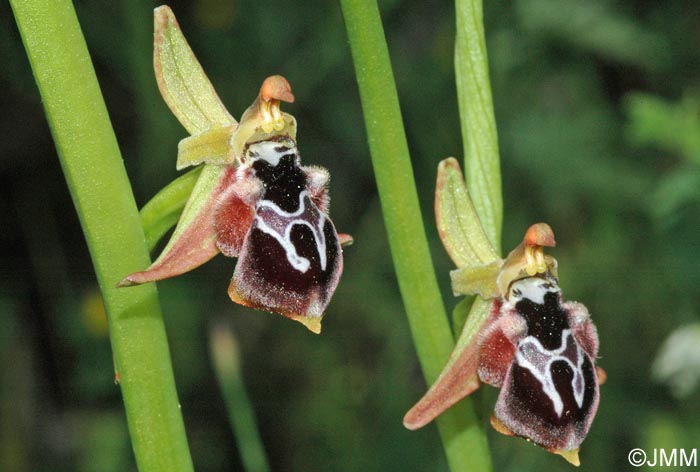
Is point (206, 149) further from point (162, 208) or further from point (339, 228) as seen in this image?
point (339, 228)

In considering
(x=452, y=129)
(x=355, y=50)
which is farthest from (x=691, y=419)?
(x=355, y=50)

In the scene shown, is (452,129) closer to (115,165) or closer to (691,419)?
(691,419)

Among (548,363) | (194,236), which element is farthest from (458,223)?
(194,236)

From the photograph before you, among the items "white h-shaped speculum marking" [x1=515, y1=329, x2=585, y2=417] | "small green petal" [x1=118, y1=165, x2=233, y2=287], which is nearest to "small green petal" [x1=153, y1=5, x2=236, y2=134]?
"small green petal" [x1=118, y1=165, x2=233, y2=287]

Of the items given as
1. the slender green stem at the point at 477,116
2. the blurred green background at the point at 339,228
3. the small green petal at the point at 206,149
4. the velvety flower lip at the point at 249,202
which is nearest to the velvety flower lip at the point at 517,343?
the slender green stem at the point at 477,116

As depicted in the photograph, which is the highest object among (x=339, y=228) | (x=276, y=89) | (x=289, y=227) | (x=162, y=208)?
(x=276, y=89)

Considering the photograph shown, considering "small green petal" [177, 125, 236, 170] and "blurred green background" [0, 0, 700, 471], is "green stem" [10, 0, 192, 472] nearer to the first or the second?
"small green petal" [177, 125, 236, 170]
